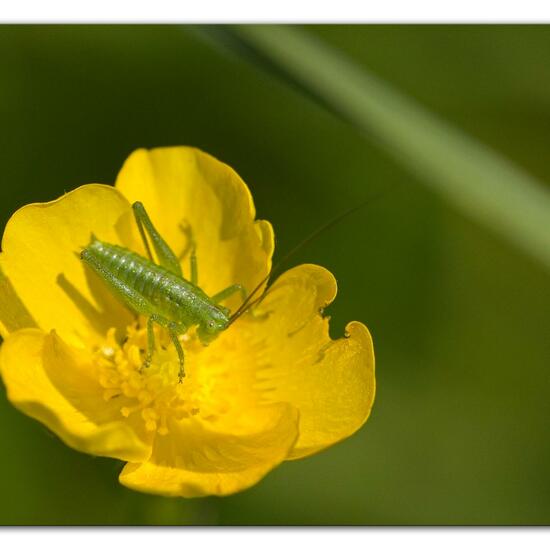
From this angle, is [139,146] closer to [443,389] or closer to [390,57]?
[390,57]

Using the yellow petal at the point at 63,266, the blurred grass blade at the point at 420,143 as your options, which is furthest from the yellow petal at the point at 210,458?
the blurred grass blade at the point at 420,143

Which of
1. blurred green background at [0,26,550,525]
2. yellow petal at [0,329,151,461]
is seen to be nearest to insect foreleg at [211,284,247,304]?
yellow petal at [0,329,151,461]

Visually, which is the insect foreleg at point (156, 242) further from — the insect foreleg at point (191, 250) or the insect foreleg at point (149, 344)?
the insect foreleg at point (149, 344)

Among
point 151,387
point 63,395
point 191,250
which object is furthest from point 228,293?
point 63,395

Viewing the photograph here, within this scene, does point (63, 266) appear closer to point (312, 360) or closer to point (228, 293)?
point (228, 293)

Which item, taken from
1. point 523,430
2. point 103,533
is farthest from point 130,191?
point 523,430

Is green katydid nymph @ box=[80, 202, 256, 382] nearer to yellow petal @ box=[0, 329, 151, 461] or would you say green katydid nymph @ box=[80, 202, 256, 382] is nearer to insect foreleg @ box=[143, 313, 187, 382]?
insect foreleg @ box=[143, 313, 187, 382]
